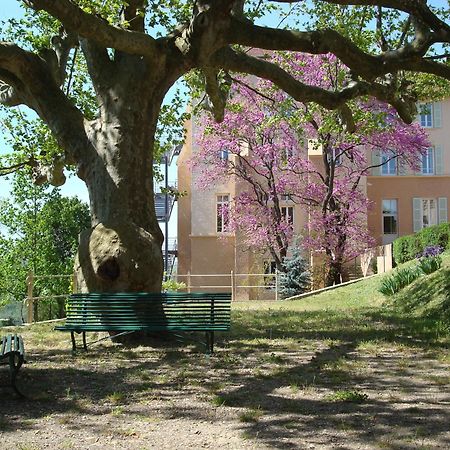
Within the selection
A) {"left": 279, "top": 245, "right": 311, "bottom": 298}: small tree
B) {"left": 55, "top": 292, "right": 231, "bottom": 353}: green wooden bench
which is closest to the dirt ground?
{"left": 55, "top": 292, "right": 231, "bottom": 353}: green wooden bench

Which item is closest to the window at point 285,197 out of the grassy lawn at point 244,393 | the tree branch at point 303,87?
the tree branch at point 303,87

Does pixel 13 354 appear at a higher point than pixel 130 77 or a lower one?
lower

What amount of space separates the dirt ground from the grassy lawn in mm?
12

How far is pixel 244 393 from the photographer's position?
5.87 m

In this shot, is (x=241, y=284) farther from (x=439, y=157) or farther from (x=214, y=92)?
(x=214, y=92)

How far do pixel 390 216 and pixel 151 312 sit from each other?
1265 inches

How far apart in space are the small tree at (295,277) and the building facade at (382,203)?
25.9 feet

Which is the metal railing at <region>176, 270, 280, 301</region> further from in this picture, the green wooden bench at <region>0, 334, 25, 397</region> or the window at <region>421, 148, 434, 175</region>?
the green wooden bench at <region>0, 334, 25, 397</region>

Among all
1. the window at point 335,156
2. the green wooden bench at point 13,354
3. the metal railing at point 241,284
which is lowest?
the metal railing at point 241,284

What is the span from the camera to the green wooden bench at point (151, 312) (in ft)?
26.5

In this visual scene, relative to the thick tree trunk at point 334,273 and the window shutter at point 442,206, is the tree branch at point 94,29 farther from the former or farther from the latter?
the window shutter at point 442,206

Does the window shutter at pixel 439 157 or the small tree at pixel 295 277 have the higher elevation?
the window shutter at pixel 439 157

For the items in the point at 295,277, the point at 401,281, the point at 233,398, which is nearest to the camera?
the point at 233,398

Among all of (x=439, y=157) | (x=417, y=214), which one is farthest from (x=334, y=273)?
(x=439, y=157)
